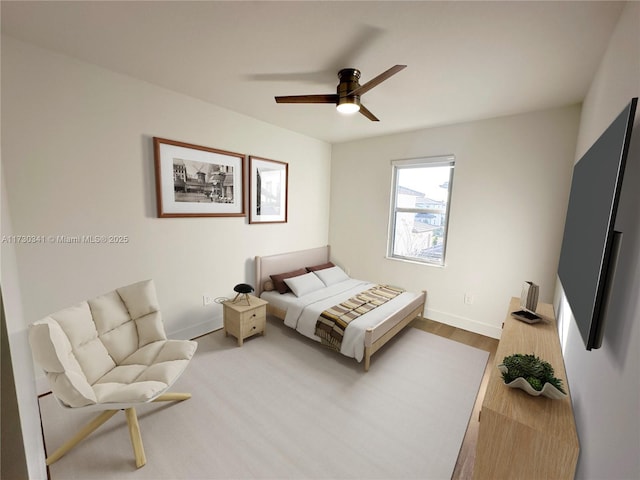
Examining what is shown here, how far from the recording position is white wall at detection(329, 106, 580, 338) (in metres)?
2.72

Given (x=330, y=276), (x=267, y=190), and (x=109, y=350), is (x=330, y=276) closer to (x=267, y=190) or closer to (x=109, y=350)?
(x=267, y=190)

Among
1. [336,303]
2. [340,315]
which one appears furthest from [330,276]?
[340,315]

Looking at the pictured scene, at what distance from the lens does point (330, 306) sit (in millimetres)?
2928

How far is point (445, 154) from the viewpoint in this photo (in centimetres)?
331

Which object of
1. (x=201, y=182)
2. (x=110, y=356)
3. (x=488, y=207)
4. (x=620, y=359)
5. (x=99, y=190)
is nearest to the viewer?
(x=620, y=359)

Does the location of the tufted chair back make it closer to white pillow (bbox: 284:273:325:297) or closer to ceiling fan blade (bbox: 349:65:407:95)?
white pillow (bbox: 284:273:325:297)

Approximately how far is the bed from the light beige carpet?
248mm

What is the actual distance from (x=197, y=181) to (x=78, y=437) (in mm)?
2171

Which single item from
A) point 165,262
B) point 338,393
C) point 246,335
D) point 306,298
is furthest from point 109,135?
point 338,393

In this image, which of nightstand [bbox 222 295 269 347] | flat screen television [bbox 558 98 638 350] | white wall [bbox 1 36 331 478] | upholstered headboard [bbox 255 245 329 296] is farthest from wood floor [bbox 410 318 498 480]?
white wall [bbox 1 36 331 478]

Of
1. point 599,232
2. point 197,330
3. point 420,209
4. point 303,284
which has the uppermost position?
point 420,209

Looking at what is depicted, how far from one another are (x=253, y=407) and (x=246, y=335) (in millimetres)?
910

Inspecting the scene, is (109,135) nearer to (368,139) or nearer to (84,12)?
(84,12)

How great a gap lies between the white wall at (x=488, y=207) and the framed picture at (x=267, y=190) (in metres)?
1.27
